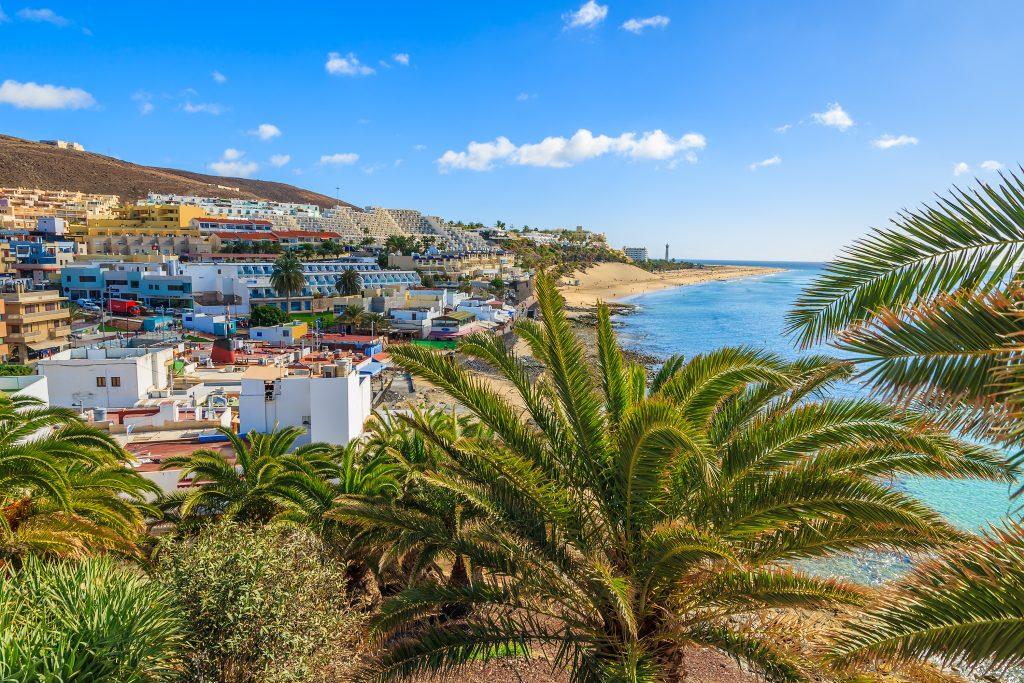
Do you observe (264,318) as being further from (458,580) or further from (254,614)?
(254,614)

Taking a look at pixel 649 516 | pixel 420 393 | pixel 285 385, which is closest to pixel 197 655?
pixel 649 516

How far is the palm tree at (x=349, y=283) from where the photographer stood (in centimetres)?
6034

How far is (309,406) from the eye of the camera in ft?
57.6

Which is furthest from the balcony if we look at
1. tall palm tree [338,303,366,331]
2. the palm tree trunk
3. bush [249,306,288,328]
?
the palm tree trunk

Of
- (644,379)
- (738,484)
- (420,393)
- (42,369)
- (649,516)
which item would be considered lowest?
(420,393)

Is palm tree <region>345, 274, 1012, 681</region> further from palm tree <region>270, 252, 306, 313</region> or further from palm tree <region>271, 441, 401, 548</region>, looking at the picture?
palm tree <region>270, 252, 306, 313</region>

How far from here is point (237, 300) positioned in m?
58.1

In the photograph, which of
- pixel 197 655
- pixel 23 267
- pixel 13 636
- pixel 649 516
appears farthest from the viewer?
pixel 23 267

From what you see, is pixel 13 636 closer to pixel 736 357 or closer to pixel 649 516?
pixel 649 516

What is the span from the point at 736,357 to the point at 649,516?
1.61 metres

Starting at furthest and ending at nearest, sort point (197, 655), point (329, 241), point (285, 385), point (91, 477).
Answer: point (329, 241) → point (285, 385) → point (91, 477) → point (197, 655)

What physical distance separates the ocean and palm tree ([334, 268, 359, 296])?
26.8 m

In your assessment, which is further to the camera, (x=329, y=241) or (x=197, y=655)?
(x=329, y=241)

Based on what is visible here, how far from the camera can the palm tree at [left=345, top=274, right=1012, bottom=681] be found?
4867 mm
